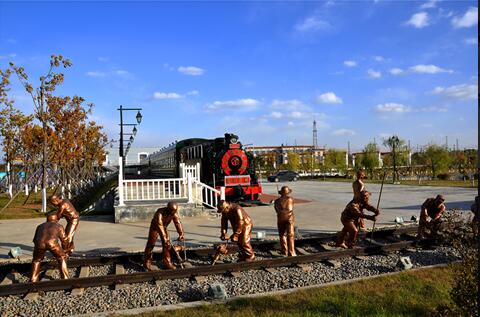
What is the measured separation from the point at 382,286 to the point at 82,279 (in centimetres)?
452

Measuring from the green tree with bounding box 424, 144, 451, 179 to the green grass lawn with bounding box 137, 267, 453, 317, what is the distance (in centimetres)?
3825

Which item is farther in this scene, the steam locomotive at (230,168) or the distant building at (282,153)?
the distant building at (282,153)

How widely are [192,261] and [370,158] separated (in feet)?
150

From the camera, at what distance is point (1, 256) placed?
8.24 m

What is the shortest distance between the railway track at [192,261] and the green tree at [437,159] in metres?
35.0

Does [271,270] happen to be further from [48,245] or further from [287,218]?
[48,245]

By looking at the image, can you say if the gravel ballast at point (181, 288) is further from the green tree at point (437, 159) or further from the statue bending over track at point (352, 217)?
the green tree at point (437, 159)

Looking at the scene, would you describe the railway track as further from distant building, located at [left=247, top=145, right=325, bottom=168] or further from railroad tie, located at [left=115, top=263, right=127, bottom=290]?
distant building, located at [left=247, top=145, right=325, bottom=168]

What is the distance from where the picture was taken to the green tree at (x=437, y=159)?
39.9m

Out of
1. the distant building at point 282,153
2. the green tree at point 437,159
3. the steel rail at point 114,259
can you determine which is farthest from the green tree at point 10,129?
the distant building at point 282,153

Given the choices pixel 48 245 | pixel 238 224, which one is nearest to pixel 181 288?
pixel 238 224

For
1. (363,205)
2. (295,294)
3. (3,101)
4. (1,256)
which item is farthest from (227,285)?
(3,101)

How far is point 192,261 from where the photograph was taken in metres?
7.52

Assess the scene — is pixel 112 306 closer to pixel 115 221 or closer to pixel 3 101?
pixel 115 221
